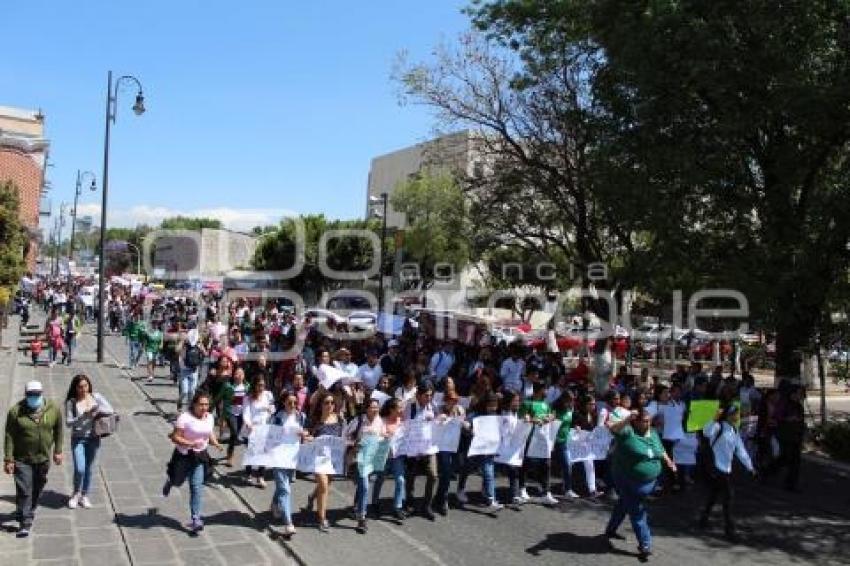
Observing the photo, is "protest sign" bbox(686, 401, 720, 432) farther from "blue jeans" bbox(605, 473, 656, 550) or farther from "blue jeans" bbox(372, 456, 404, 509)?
"blue jeans" bbox(372, 456, 404, 509)

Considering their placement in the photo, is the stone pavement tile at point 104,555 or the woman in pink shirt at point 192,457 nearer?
the stone pavement tile at point 104,555

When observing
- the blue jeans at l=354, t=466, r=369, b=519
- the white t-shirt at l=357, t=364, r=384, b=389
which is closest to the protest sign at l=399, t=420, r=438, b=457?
the blue jeans at l=354, t=466, r=369, b=519

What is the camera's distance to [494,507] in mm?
10359

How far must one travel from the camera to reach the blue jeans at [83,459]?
368 inches

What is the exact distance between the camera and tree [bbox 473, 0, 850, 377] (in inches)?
504

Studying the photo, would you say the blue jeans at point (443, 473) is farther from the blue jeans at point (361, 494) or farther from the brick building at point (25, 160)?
the brick building at point (25, 160)

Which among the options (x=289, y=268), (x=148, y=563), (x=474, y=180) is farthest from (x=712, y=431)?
(x=289, y=268)

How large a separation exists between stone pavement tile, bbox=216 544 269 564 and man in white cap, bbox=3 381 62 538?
1.90 meters

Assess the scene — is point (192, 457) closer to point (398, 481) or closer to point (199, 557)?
point (199, 557)

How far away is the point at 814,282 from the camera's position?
1341 cm

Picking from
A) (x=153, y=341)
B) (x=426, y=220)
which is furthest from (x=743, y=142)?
(x=426, y=220)

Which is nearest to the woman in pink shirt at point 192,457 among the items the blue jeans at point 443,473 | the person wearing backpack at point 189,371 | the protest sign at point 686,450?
the blue jeans at point 443,473

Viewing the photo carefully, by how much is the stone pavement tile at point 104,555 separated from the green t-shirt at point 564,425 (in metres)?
5.49

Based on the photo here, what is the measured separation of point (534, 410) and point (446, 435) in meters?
1.45
